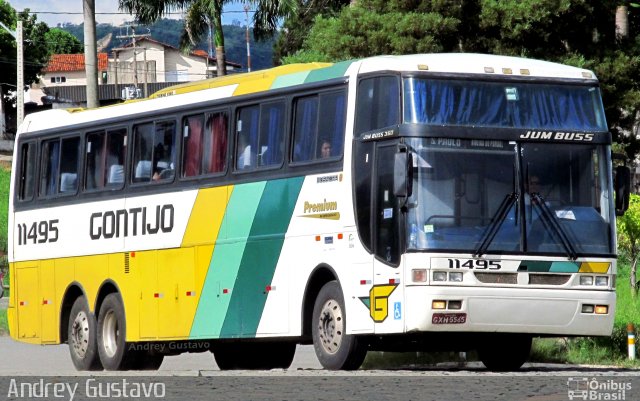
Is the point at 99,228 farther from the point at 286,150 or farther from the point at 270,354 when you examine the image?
the point at 286,150

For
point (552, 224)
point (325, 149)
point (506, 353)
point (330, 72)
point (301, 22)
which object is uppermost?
point (301, 22)

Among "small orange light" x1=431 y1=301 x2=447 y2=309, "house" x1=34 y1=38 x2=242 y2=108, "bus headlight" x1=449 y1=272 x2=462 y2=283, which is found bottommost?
"small orange light" x1=431 y1=301 x2=447 y2=309

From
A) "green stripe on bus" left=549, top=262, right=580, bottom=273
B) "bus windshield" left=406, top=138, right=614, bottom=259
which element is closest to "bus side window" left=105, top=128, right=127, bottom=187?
"bus windshield" left=406, top=138, right=614, bottom=259

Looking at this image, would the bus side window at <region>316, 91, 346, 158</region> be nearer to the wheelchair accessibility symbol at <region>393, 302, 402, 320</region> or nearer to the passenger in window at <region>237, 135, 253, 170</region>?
the passenger in window at <region>237, 135, 253, 170</region>

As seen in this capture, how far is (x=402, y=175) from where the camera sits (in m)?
17.0

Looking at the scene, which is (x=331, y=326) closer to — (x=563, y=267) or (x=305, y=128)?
(x=305, y=128)

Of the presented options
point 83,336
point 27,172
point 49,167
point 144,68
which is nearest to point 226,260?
point 83,336

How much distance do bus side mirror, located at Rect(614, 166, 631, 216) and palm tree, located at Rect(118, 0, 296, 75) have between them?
96.2 feet

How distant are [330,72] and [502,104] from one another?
203cm

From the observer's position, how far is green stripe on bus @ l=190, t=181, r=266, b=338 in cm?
1978

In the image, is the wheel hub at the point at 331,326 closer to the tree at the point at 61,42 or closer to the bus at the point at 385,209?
the bus at the point at 385,209

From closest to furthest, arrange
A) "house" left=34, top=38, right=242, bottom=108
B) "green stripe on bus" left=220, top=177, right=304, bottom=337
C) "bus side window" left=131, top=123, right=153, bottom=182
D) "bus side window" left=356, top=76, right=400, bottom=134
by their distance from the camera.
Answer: "bus side window" left=356, top=76, right=400, bottom=134
"green stripe on bus" left=220, top=177, right=304, bottom=337
"bus side window" left=131, top=123, right=153, bottom=182
"house" left=34, top=38, right=242, bottom=108

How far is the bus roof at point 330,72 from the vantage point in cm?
1802

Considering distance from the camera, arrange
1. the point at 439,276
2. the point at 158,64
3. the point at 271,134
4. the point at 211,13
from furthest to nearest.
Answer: the point at 158,64 → the point at 211,13 → the point at 271,134 → the point at 439,276
